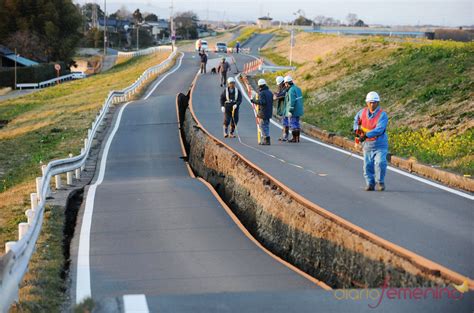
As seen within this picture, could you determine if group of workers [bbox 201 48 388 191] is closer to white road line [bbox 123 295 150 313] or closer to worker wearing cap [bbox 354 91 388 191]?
worker wearing cap [bbox 354 91 388 191]

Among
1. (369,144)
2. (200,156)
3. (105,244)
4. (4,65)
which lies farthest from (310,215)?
(4,65)

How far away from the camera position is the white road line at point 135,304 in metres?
6.63

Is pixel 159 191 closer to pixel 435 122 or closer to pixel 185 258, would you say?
pixel 185 258

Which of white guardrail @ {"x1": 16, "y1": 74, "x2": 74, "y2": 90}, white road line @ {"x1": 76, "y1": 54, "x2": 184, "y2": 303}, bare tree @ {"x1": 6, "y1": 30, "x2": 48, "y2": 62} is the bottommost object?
white guardrail @ {"x1": 16, "y1": 74, "x2": 74, "y2": 90}

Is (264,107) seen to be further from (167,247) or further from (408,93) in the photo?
(167,247)

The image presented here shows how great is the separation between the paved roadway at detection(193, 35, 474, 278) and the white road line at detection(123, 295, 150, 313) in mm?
3420

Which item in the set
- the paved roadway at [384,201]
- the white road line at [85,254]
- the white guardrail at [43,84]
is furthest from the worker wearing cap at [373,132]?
the white guardrail at [43,84]

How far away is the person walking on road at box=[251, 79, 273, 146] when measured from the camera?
59.7ft

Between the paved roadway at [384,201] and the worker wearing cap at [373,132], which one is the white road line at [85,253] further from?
the worker wearing cap at [373,132]

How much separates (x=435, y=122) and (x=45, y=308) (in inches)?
541

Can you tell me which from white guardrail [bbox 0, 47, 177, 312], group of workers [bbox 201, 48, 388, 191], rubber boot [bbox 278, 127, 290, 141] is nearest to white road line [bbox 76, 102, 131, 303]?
white guardrail [bbox 0, 47, 177, 312]

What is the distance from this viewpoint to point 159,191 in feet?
46.4

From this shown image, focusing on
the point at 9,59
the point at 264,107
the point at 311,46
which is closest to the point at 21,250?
the point at 264,107

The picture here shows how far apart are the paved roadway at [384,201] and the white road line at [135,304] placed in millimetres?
3420
